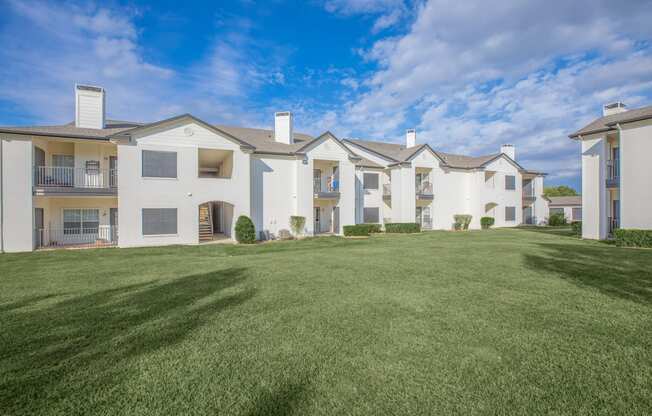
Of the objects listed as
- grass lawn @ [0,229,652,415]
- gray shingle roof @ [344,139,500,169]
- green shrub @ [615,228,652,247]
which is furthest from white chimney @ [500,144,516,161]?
grass lawn @ [0,229,652,415]

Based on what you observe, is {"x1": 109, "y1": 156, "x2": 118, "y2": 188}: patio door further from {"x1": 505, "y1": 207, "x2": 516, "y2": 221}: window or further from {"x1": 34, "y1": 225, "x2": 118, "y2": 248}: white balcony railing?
{"x1": 505, "y1": 207, "x2": 516, "y2": 221}: window

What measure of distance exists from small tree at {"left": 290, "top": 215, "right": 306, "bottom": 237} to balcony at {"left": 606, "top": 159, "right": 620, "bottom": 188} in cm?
1897

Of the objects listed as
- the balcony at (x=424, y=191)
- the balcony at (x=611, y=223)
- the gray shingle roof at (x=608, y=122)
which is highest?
the gray shingle roof at (x=608, y=122)

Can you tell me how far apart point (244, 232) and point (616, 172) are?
2255 centimetres

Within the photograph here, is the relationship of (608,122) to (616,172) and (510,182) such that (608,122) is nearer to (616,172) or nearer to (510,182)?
(616,172)

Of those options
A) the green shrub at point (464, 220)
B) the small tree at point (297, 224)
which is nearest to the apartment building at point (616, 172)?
the green shrub at point (464, 220)

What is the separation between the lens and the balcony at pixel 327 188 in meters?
22.9

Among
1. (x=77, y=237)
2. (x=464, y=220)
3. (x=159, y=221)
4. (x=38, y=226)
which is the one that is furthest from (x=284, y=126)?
(x=464, y=220)

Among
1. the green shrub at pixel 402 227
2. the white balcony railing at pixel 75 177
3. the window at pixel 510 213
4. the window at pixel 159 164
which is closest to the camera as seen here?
the white balcony railing at pixel 75 177

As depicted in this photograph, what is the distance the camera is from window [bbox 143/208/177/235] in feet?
56.8

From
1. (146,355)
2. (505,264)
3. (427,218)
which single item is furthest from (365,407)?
(427,218)

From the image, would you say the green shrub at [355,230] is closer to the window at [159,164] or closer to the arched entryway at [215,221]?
the arched entryway at [215,221]

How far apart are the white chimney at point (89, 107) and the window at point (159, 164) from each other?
5.02 metres

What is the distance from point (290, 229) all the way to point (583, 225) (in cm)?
1950
